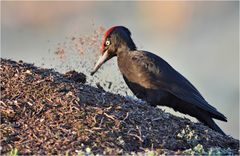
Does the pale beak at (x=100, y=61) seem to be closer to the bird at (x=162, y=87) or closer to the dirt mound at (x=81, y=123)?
the bird at (x=162, y=87)

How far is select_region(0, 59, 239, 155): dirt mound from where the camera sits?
5.75 m

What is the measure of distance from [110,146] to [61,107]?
0.83 meters

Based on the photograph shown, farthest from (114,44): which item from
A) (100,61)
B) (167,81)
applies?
(167,81)

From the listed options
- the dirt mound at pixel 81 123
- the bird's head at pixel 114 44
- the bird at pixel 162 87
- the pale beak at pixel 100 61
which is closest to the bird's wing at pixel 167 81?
the bird at pixel 162 87

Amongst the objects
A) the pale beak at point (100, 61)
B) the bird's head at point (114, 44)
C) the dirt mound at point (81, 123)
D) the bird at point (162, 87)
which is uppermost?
the bird's head at point (114, 44)

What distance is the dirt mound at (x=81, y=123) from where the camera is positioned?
18.9ft

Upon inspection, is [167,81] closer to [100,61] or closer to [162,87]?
[162,87]

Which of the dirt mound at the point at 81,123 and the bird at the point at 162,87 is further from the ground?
the bird at the point at 162,87

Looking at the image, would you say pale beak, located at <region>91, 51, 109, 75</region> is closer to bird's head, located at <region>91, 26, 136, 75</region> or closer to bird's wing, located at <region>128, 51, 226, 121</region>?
bird's head, located at <region>91, 26, 136, 75</region>

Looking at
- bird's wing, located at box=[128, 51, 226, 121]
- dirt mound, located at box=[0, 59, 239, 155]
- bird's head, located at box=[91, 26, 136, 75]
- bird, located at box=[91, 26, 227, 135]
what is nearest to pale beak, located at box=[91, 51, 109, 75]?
bird's head, located at box=[91, 26, 136, 75]

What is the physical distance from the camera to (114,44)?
9.00 m

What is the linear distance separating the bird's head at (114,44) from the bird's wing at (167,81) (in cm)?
53

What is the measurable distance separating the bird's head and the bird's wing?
21.0 inches

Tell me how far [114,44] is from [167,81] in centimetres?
102
